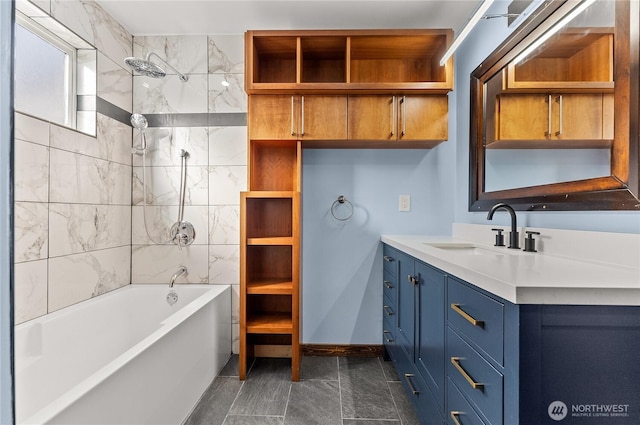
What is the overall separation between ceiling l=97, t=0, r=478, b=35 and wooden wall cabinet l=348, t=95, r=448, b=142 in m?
0.54

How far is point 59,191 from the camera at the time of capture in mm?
1721

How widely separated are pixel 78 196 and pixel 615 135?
2.59 meters

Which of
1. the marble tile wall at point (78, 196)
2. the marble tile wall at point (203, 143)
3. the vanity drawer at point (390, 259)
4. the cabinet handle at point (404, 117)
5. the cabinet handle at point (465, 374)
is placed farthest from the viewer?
the marble tile wall at point (203, 143)

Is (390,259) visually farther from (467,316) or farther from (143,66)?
(143,66)

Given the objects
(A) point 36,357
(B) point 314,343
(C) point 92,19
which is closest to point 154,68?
(C) point 92,19

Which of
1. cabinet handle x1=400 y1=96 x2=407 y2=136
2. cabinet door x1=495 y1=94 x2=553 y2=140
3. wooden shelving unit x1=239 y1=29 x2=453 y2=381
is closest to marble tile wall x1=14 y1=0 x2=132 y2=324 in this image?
wooden shelving unit x1=239 y1=29 x2=453 y2=381

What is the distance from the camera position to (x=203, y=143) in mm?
2393

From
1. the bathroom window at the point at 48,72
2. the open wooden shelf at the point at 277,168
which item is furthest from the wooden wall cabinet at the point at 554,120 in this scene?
the bathroom window at the point at 48,72

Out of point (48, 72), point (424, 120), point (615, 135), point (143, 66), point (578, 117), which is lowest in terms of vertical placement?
point (615, 135)

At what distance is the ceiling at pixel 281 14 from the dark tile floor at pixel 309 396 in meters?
2.43

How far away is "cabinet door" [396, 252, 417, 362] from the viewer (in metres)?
1.64

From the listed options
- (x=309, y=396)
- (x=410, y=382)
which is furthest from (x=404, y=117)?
(x=309, y=396)

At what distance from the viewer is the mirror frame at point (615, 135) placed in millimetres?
1021

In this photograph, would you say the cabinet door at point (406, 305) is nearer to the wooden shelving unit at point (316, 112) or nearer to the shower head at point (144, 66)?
the wooden shelving unit at point (316, 112)
